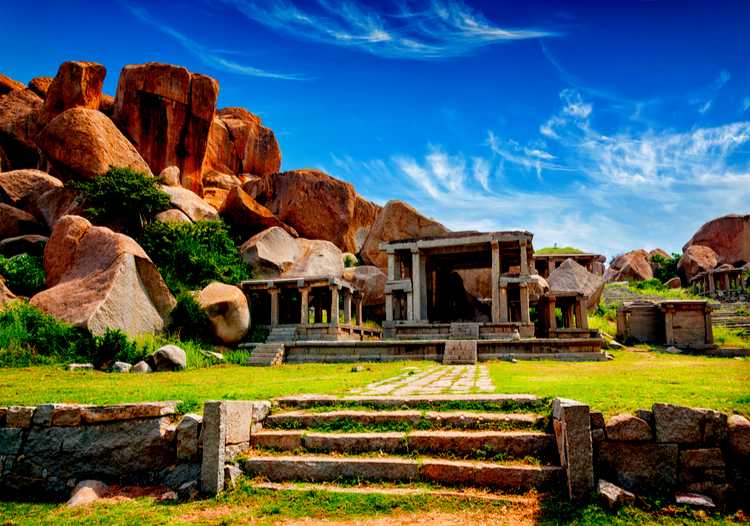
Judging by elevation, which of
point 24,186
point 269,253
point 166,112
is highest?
point 166,112

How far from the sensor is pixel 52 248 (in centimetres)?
1945

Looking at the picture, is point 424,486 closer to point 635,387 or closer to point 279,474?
point 279,474

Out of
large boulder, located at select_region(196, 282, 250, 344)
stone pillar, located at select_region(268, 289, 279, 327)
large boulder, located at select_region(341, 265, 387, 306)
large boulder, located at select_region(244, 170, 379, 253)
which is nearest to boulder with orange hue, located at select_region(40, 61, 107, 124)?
large boulder, located at select_region(244, 170, 379, 253)

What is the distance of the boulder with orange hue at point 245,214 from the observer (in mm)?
30250

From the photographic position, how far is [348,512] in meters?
5.10

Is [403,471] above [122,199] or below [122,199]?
below

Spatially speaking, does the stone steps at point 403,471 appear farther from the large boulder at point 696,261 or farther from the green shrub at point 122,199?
the large boulder at point 696,261

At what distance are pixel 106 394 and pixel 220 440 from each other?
3.81 m

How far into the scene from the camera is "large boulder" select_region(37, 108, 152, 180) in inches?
1070

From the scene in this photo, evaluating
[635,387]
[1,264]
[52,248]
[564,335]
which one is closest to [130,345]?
[52,248]

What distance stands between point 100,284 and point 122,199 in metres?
9.35

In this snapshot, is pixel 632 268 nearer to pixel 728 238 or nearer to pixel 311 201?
pixel 728 238

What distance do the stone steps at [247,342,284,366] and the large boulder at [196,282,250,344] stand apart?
2.46 m

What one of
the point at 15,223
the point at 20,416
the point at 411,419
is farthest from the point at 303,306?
the point at 411,419
